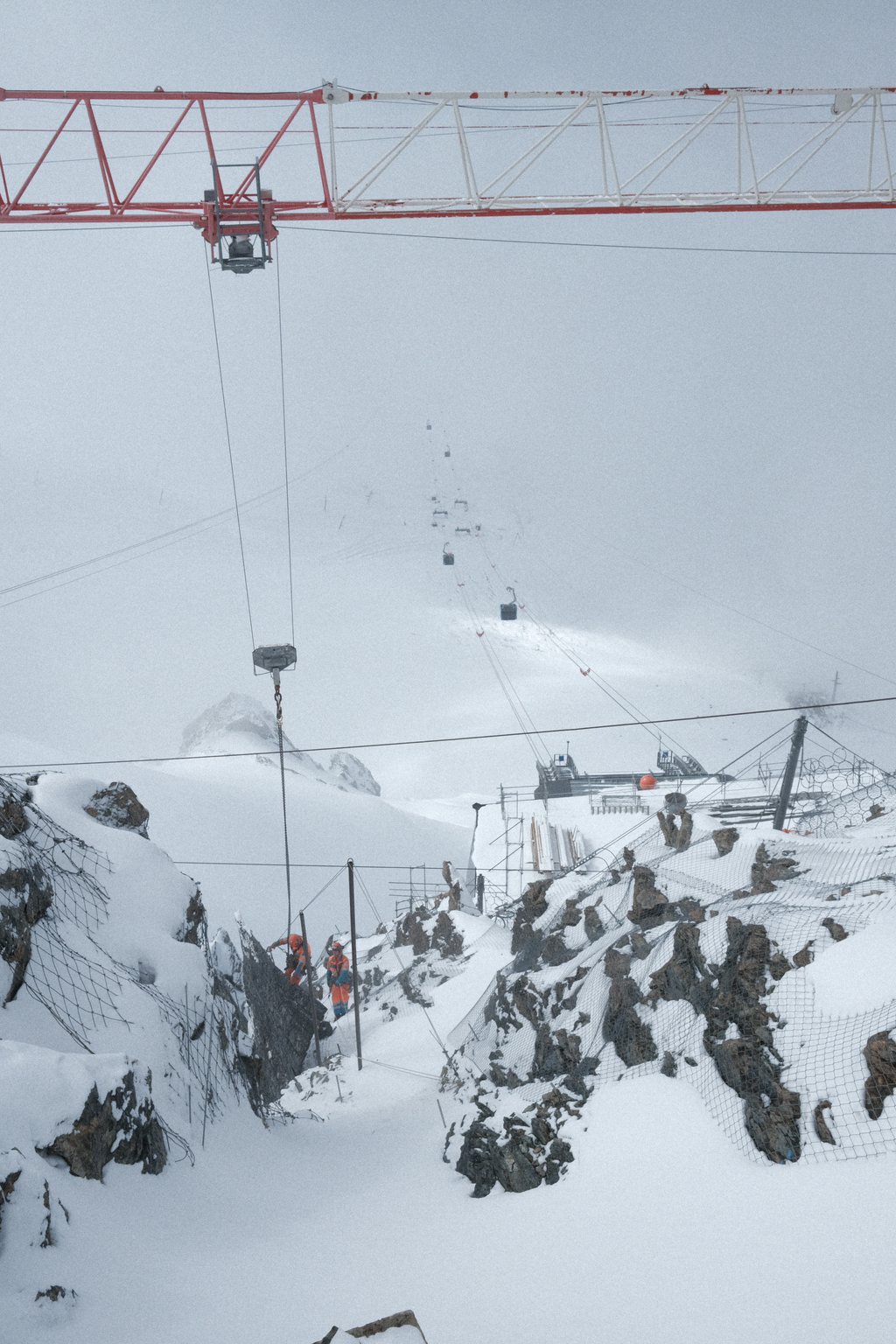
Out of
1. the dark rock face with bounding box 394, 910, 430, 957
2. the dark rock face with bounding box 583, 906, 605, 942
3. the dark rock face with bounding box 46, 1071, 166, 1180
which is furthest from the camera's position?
the dark rock face with bounding box 394, 910, 430, 957

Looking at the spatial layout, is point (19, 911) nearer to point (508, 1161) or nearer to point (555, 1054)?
point (508, 1161)

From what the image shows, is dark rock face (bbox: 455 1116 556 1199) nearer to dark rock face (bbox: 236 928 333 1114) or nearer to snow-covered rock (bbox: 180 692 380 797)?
dark rock face (bbox: 236 928 333 1114)

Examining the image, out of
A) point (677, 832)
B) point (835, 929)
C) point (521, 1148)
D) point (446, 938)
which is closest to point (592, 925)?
point (677, 832)

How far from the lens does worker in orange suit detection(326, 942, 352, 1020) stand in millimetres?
14711

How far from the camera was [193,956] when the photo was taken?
7.69m

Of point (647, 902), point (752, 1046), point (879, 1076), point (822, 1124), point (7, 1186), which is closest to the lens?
point (7, 1186)

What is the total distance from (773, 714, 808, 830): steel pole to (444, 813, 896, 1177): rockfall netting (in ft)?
8.06

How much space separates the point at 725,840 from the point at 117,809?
8.49m

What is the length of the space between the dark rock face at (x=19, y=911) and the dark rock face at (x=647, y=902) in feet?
23.9

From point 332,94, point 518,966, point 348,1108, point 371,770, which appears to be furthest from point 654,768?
point 332,94

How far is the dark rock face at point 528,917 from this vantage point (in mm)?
13039

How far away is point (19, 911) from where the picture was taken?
19.4 ft

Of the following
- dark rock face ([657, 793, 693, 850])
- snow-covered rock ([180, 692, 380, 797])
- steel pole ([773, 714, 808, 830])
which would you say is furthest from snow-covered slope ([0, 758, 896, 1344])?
snow-covered rock ([180, 692, 380, 797])

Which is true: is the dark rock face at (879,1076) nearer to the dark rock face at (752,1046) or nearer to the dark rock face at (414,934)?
the dark rock face at (752,1046)
